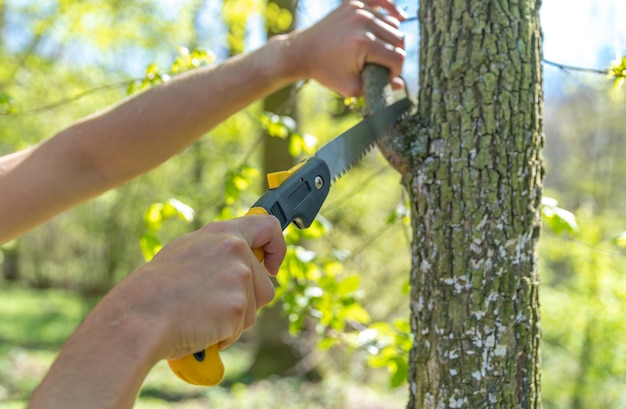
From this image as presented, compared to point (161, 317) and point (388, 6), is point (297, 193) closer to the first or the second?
point (161, 317)

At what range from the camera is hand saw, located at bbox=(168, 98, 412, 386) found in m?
1.04

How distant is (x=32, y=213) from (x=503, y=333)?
58.2 inches

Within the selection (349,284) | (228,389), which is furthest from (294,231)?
(228,389)

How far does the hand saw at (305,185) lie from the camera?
1.04 m

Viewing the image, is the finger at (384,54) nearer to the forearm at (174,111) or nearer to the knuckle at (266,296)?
the forearm at (174,111)

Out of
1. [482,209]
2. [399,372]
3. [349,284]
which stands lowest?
[399,372]

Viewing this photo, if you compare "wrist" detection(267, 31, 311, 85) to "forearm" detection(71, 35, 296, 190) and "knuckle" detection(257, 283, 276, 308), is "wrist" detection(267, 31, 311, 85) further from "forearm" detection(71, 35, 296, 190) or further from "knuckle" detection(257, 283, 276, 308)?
"knuckle" detection(257, 283, 276, 308)

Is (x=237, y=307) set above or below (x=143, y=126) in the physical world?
above

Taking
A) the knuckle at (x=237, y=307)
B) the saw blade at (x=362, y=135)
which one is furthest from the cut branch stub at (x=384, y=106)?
the knuckle at (x=237, y=307)

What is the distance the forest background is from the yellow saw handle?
1.38 metres

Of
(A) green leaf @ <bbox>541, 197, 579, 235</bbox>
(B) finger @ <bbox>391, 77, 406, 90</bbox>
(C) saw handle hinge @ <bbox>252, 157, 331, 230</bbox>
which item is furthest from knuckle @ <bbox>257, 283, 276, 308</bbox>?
(A) green leaf @ <bbox>541, 197, 579, 235</bbox>

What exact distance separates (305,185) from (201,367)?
57 centimetres

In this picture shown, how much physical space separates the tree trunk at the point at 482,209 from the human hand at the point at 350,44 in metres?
0.19

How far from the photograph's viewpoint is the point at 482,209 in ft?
5.38
